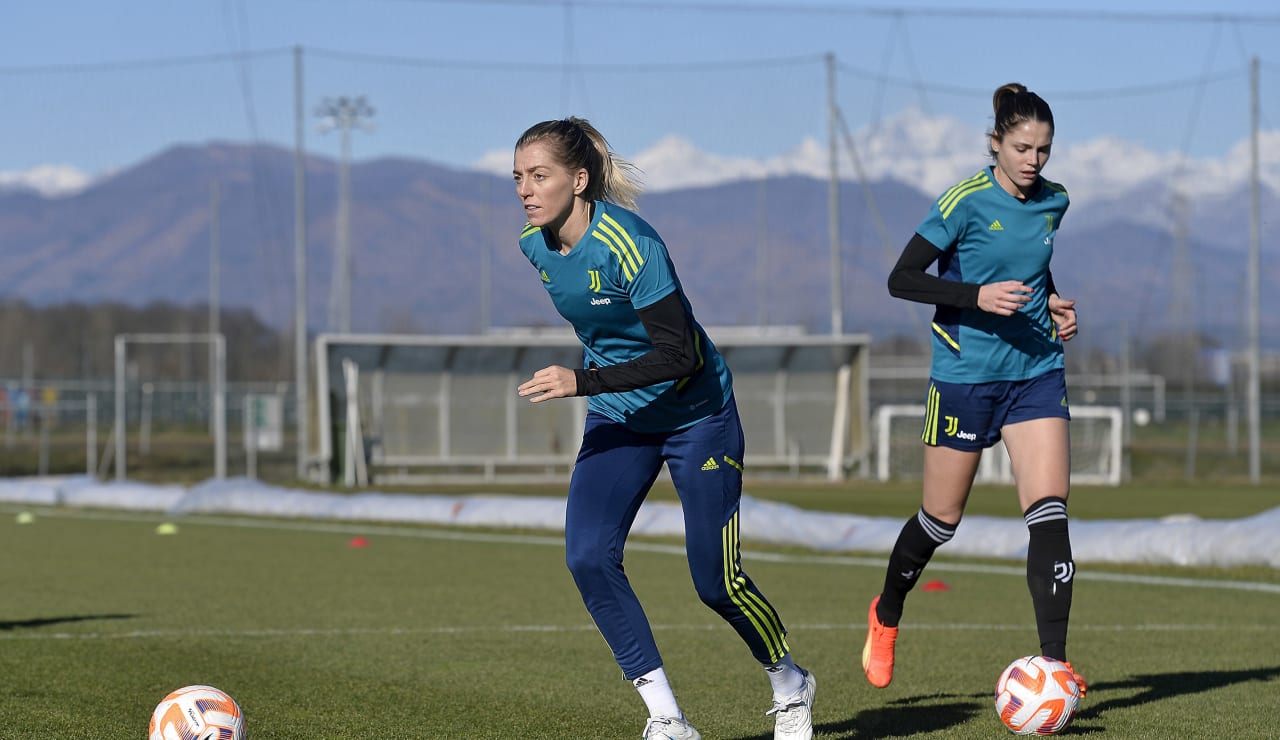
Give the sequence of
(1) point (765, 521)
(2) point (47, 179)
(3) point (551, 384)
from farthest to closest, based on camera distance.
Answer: (2) point (47, 179) < (1) point (765, 521) < (3) point (551, 384)

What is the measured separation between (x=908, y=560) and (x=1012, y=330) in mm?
1143

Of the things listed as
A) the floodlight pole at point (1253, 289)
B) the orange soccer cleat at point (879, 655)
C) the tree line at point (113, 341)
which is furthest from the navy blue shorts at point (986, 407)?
the tree line at point (113, 341)

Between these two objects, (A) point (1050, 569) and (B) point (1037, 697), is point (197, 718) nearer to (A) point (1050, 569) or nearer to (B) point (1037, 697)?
(B) point (1037, 697)

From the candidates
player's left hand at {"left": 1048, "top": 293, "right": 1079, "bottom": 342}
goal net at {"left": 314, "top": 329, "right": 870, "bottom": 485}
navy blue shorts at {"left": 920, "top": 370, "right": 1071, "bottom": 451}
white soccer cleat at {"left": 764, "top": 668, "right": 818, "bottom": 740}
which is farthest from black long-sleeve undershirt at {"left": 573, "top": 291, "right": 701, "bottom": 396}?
goal net at {"left": 314, "top": 329, "right": 870, "bottom": 485}

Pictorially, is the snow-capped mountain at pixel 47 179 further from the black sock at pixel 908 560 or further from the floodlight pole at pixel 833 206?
the black sock at pixel 908 560

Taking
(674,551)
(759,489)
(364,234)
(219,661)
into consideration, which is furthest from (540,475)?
(364,234)

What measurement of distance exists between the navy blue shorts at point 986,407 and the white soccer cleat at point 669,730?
6.47ft

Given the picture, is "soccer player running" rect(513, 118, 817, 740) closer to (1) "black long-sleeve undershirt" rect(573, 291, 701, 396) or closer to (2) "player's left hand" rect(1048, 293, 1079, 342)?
(1) "black long-sleeve undershirt" rect(573, 291, 701, 396)

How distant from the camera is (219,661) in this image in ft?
26.6

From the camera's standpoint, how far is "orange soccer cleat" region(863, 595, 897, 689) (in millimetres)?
6891

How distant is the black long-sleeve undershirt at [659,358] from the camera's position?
5133mm

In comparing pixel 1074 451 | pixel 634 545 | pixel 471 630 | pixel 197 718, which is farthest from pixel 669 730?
pixel 1074 451

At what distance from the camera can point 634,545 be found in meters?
17.7

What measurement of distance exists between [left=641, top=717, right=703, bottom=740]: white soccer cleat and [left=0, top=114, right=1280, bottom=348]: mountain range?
22250 mm
